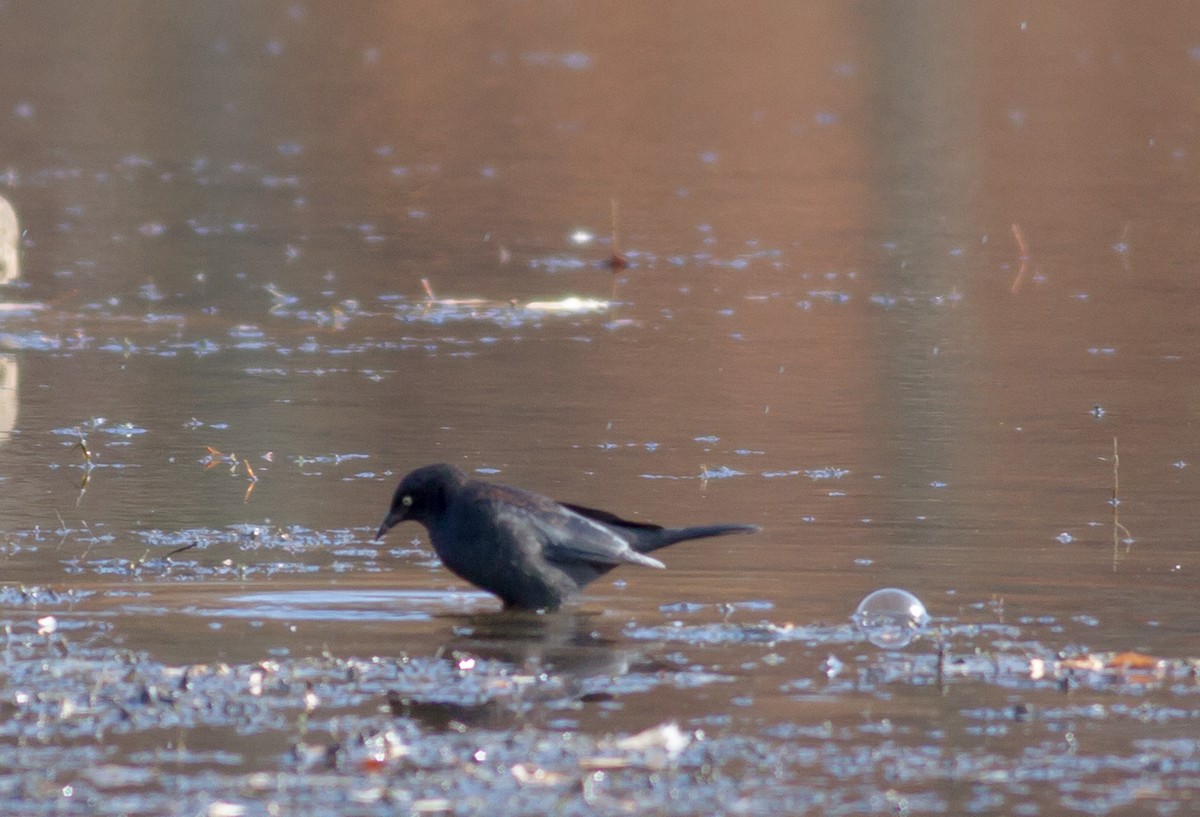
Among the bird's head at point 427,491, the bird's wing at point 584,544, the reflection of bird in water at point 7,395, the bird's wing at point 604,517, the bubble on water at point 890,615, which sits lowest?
the bubble on water at point 890,615

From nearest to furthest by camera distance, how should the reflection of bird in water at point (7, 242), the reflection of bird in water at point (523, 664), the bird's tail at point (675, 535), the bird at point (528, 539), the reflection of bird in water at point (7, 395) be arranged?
the reflection of bird in water at point (523, 664), the bird at point (528, 539), the bird's tail at point (675, 535), the reflection of bird in water at point (7, 395), the reflection of bird in water at point (7, 242)

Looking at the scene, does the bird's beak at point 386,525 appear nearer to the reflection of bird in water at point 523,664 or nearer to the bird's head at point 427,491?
the bird's head at point 427,491

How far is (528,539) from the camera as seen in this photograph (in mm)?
6777

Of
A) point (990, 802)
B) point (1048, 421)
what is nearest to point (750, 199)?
point (1048, 421)

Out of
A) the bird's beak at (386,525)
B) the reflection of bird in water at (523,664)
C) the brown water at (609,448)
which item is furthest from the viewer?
the bird's beak at (386,525)

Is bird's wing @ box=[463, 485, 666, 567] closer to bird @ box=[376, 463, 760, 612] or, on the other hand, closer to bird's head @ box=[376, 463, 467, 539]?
bird @ box=[376, 463, 760, 612]

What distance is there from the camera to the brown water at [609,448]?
5117mm

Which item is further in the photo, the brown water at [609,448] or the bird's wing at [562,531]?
the bird's wing at [562,531]

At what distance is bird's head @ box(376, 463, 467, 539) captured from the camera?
6.99 metres

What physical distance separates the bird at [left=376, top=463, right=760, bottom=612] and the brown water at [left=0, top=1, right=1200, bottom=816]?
0.13 metres

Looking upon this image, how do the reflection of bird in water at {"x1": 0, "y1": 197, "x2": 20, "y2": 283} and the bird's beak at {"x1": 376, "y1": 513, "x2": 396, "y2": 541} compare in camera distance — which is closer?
the bird's beak at {"x1": 376, "y1": 513, "x2": 396, "y2": 541}

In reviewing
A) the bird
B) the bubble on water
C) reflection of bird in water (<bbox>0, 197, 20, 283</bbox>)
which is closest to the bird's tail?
the bird

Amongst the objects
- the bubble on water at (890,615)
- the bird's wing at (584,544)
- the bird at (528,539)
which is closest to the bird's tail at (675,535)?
the bird at (528,539)

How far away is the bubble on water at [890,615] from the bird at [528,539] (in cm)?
56
